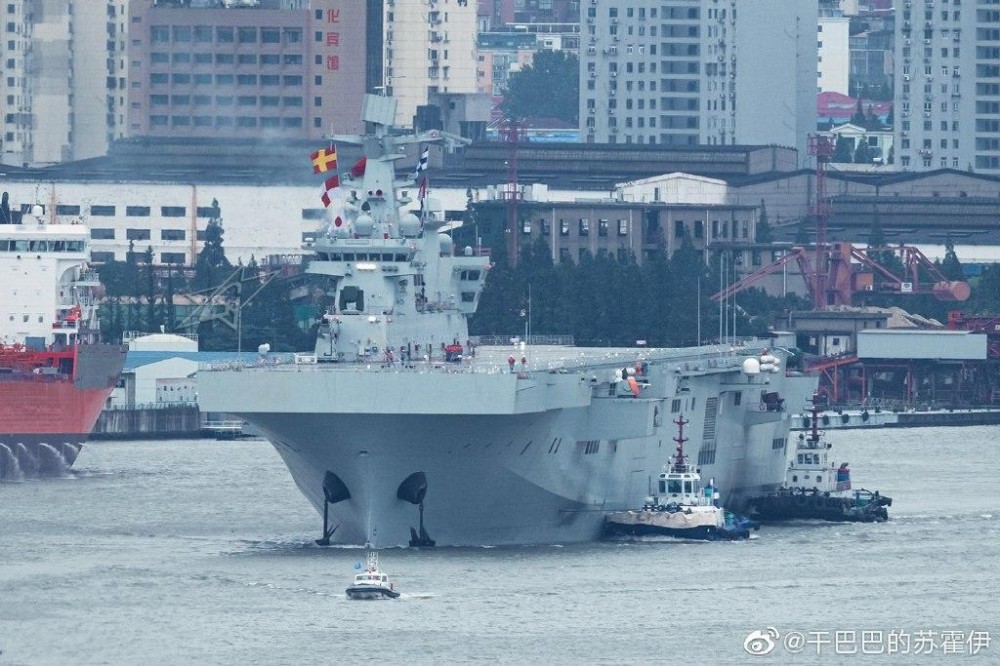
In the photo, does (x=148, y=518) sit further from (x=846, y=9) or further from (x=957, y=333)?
(x=846, y=9)

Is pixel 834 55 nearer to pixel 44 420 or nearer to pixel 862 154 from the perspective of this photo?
pixel 862 154

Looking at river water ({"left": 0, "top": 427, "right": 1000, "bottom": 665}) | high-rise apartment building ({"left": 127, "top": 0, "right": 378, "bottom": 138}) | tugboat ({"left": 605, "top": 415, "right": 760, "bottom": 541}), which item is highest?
high-rise apartment building ({"left": 127, "top": 0, "right": 378, "bottom": 138})

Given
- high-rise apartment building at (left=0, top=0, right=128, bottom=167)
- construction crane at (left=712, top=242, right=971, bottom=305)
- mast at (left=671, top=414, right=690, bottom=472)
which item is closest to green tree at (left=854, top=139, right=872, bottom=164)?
construction crane at (left=712, top=242, right=971, bottom=305)

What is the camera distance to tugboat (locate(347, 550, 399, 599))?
1615 inches

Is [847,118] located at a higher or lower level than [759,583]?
higher

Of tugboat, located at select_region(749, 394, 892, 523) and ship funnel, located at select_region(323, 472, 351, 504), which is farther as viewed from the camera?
tugboat, located at select_region(749, 394, 892, 523)

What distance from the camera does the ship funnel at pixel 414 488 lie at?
4512 cm

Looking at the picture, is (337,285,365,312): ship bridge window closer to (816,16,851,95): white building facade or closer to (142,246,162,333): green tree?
(142,246,162,333): green tree

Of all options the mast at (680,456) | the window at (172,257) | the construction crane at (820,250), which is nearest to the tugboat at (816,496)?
the mast at (680,456)

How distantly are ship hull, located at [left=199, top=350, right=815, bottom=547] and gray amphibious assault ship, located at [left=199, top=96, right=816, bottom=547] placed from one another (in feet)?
0.10

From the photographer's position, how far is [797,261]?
108m

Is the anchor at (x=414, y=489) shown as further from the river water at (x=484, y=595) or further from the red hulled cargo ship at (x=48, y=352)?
the red hulled cargo ship at (x=48, y=352)

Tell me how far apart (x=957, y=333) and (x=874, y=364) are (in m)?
3.08

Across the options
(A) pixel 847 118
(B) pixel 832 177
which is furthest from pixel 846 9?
(B) pixel 832 177
